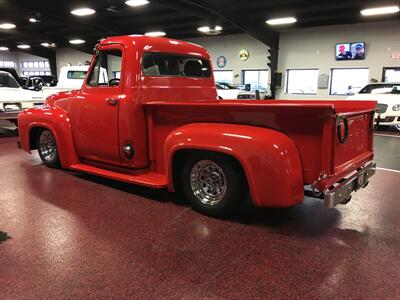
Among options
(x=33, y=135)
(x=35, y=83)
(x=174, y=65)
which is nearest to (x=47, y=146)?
(x=33, y=135)

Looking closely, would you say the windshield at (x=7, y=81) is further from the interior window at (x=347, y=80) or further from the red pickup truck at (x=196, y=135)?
the interior window at (x=347, y=80)

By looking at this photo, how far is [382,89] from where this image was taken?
416 inches

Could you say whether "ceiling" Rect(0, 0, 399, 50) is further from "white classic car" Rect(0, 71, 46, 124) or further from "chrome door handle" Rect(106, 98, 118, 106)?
"chrome door handle" Rect(106, 98, 118, 106)

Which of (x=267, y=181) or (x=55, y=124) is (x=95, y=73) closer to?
(x=55, y=124)

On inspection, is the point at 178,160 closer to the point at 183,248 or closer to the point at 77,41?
the point at 183,248

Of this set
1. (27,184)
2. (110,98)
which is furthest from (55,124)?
(110,98)

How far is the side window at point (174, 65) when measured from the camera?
4102 mm

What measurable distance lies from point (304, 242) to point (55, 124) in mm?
3551

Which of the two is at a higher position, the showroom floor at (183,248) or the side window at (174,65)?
the side window at (174,65)

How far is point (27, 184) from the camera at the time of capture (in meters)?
4.54

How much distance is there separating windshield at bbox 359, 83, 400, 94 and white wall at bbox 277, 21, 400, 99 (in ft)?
13.9

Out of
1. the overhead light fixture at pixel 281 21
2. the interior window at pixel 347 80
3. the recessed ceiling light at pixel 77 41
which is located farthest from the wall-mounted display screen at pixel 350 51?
the recessed ceiling light at pixel 77 41

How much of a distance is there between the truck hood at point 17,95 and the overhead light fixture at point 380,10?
1112 centimetres

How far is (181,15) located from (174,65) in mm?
11015
